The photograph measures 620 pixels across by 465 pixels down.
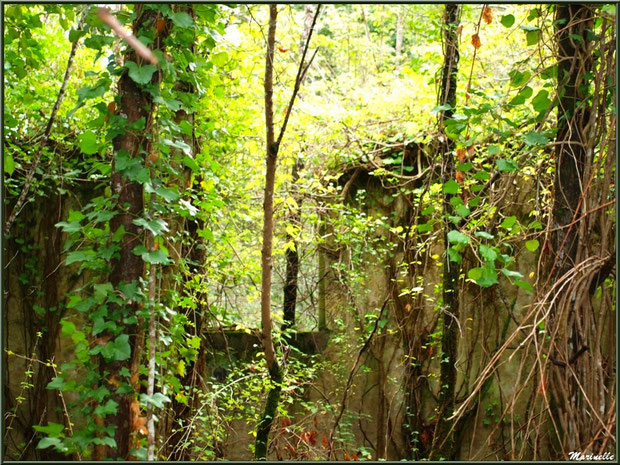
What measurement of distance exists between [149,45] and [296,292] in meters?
4.07

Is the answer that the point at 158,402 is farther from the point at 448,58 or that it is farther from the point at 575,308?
the point at 448,58

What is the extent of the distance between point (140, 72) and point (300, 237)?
10.2 feet

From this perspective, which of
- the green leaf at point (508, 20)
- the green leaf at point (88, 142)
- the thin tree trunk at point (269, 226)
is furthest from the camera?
the thin tree trunk at point (269, 226)

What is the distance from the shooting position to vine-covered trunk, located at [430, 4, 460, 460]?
3.41m

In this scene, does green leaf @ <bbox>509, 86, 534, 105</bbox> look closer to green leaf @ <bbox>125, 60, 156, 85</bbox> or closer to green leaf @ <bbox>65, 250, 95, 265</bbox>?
green leaf @ <bbox>125, 60, 156, 85</bbox>

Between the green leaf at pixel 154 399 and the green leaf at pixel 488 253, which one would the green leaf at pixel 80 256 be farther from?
the green leaf at pixel 488 253

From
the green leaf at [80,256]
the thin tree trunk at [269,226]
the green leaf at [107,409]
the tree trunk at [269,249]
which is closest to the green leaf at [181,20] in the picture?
the thin tree trunk at [269,226]

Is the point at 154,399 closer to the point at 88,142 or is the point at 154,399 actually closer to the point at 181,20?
the point at 88,142

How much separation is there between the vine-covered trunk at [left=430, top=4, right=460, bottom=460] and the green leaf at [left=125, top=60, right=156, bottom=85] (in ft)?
6.23

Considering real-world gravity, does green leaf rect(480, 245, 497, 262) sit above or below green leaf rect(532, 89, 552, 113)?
below

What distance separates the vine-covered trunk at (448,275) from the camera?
3.41 metres

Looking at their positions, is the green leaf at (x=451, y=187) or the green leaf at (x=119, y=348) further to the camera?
the green leaf at (x=451, y=187)

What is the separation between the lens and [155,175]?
6.96 ft

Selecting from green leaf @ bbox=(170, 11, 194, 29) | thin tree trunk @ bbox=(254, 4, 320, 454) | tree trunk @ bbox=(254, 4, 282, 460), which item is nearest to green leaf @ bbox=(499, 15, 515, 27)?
thin tree trunk @ bbox=(254, 4, 320, 454)
